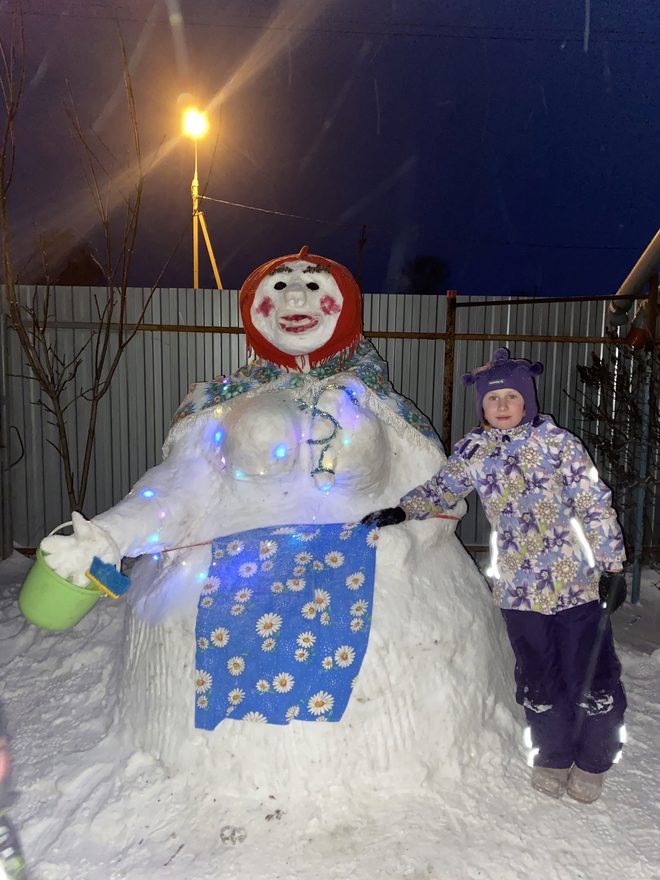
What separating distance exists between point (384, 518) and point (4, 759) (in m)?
1.73

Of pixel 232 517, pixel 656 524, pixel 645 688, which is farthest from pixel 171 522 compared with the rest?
pixel 656 524

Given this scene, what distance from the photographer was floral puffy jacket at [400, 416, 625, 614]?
81.9 inches

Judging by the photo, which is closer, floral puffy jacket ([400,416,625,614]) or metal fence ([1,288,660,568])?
floral puffy jacket ([400,416,625,614])

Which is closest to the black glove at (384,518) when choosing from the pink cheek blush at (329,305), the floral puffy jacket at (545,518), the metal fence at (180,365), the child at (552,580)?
the child at (552,580)

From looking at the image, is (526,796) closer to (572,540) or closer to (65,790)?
(572,540)

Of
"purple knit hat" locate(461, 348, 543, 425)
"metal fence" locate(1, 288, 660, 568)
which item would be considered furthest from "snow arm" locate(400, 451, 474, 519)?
"metal fence" locate(1, 288, 660, 568)

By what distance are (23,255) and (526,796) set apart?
11.4 meters

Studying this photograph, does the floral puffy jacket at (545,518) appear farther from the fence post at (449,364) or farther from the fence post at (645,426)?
the fence post at (449,364)

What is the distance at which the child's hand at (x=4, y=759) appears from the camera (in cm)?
228

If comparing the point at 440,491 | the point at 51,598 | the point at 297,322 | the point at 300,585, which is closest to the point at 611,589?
the point at 440,491

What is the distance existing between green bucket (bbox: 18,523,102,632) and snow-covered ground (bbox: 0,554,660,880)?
0.60 metres

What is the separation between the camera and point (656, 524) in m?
5.49

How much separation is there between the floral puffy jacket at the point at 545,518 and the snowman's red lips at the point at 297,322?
2.71 feet

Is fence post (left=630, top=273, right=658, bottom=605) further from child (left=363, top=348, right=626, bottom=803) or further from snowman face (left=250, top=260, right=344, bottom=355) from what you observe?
snowman face (left=250, top=260, right=344, bottom=355)
